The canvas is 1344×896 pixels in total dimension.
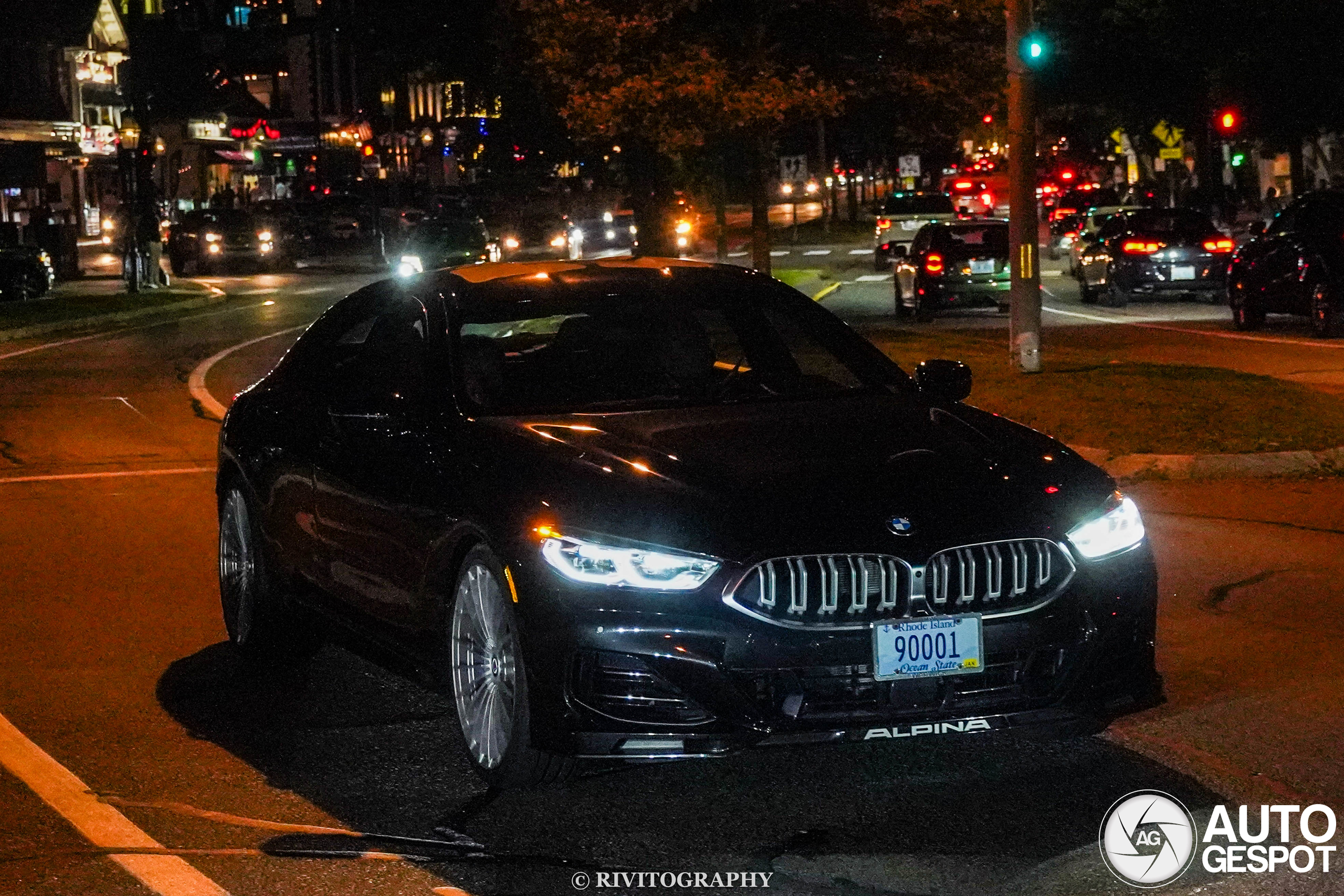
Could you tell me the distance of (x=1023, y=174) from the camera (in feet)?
58.2

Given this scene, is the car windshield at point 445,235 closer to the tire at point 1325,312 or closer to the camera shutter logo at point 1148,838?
the tire at point 1325,312

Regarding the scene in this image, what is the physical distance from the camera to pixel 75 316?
111 feet

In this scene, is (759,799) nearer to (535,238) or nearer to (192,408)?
(192,408)

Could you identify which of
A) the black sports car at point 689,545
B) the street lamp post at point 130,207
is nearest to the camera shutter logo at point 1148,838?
the black sports car at point 689,545

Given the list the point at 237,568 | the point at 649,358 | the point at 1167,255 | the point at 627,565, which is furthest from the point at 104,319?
the point at 627,565

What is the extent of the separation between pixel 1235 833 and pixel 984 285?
24601 mm

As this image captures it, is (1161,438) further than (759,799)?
Yes

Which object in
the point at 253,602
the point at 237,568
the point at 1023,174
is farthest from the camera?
the point at 1023,174

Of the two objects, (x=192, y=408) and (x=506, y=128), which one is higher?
(x=506, y=128)

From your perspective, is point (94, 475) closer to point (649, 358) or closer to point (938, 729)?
point (649, 358)

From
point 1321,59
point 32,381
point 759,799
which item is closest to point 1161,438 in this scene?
point 759,799

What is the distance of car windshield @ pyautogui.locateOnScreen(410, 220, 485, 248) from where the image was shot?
152 ft

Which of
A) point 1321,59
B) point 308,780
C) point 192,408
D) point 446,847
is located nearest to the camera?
point 446,847

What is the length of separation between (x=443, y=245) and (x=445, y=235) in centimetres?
23
